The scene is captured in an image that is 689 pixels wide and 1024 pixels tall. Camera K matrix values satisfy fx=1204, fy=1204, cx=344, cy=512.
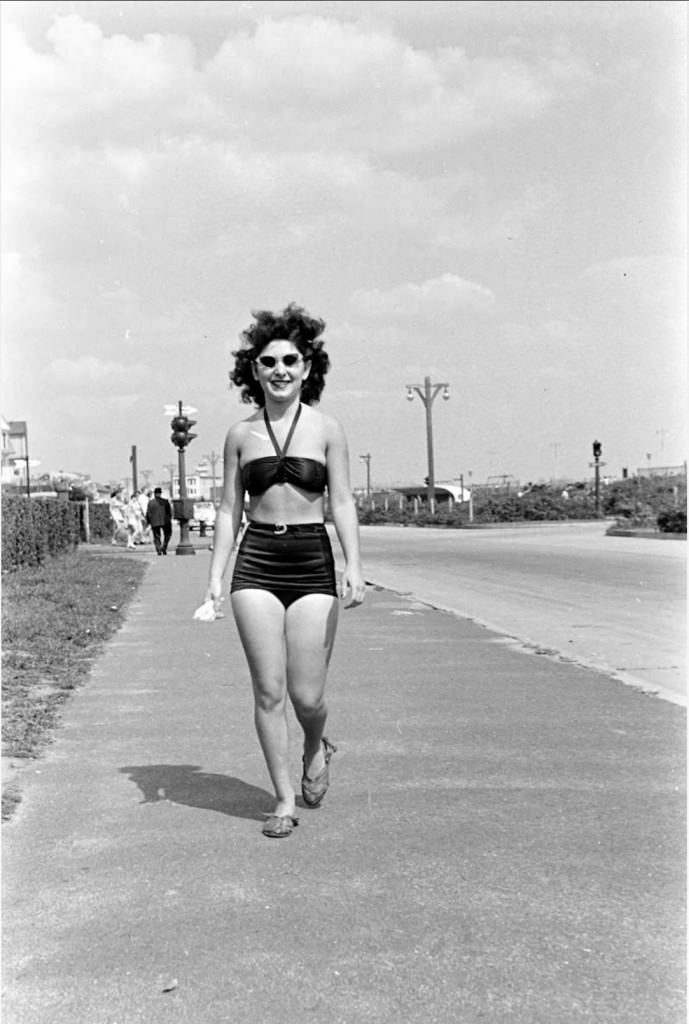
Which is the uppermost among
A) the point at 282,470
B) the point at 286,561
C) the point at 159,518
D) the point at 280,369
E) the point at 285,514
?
the point at 280,369

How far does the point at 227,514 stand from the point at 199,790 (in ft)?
5.60

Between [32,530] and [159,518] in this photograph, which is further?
[159,518]

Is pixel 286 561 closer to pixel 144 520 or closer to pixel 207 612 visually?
pixel 207 612

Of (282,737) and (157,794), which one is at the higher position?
(282,737)

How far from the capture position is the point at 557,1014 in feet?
10.2

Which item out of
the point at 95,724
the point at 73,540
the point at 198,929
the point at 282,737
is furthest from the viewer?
the point at 73,540

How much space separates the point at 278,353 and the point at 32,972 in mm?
2075

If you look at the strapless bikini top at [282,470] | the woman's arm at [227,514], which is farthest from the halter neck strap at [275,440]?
the woman's arm at [227,514]

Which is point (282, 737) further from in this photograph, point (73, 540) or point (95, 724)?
point (73, 540)

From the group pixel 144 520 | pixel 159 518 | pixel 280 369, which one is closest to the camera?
pixel 280 369

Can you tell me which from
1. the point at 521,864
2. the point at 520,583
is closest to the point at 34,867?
the point at 521,864

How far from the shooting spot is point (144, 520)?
1315 inches

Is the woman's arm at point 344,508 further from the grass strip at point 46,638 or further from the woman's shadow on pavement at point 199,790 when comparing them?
the grass strip at point 46,638

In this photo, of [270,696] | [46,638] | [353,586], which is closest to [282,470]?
[353,586]
